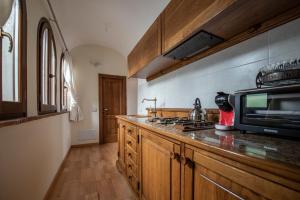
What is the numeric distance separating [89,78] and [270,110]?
156 inches

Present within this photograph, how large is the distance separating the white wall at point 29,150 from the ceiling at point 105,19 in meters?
0.64

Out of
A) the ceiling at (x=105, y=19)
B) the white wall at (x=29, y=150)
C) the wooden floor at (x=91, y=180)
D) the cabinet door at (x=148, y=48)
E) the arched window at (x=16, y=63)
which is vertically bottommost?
the wooden floor at (x=91, y=180)

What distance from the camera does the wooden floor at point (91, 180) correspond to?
1700 mm

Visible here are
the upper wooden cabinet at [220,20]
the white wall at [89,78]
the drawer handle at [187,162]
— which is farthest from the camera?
the white wall at [89,78]

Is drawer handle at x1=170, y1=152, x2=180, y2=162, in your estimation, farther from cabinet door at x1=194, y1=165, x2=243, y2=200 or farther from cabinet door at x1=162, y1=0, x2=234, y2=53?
cabinet door at x1=162, y1=0, x2=234, y2=53

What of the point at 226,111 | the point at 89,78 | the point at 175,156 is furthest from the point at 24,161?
the point at 89,78

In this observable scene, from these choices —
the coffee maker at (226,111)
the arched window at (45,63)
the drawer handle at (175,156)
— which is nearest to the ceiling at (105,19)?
the arched window at (45,63)

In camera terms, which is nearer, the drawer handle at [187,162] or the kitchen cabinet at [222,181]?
the kitchen cabinet at [222,181]

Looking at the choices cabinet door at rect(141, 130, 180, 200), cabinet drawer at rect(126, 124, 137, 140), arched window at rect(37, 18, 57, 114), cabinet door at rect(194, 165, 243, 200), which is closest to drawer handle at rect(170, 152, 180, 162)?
cabinet door at rect(141, 130, 180, 200)

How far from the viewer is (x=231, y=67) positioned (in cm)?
123

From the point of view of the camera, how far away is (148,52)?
1861 millimetres

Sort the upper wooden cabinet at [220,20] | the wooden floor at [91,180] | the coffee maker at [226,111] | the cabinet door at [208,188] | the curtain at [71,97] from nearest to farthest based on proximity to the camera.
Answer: the cabinet door at [208,188], the upper wooden cabinet at [220,20], the coffee maker at [226,111], the wooden floor at [91,180], the curtain at [71,97]

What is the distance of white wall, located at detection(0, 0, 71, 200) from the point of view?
2.92 feet

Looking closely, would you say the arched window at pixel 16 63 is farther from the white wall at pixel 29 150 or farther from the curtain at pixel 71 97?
the curtain at pixel 71 97
